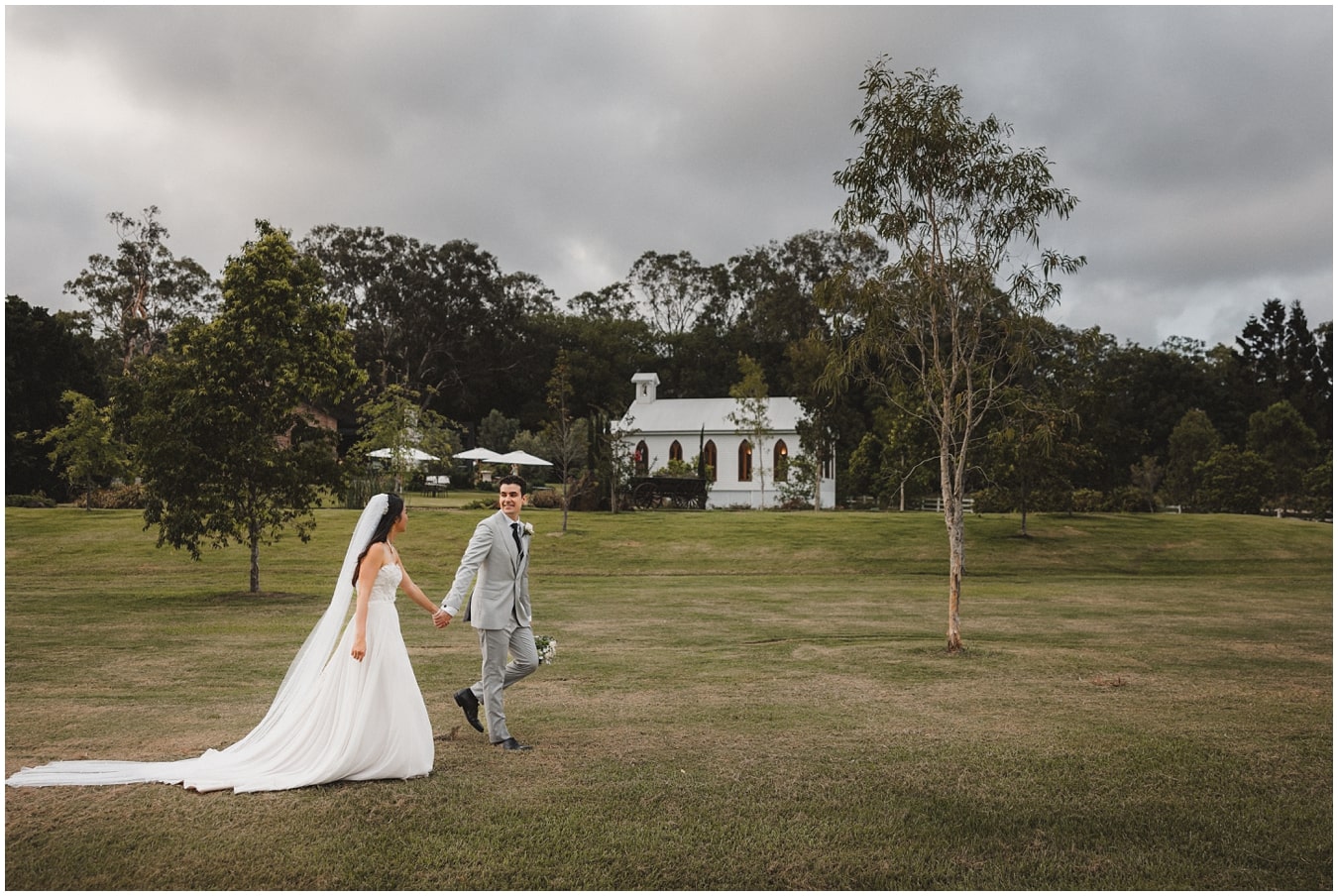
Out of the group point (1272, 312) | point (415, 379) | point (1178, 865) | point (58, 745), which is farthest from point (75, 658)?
point (1272, 312)

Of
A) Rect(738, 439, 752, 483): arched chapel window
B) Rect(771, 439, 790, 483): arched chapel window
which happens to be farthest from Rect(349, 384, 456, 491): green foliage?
Rect(771, 439, 790, 483): arched chapel window

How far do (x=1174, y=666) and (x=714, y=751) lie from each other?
729cm

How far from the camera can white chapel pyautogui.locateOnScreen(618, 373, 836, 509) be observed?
54938 millimetres

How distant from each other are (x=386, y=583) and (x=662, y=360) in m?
71.9

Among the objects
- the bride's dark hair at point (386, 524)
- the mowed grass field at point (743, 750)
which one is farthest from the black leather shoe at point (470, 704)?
the bride's dark hair at point (386, 524)

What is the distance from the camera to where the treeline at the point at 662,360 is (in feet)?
158

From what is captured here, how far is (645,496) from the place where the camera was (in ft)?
144

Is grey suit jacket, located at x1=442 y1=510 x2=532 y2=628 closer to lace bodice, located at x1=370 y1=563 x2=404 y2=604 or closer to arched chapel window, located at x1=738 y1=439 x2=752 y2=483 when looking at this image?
lace bodice, located at x1=370 y1=563 x2=404 y2=604

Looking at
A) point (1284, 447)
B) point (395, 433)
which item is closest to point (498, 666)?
point (395, 433)

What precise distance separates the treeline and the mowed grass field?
2740cm

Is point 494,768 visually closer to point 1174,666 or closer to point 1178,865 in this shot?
point 1178,865

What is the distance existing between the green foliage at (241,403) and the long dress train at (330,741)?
1345 centimetres

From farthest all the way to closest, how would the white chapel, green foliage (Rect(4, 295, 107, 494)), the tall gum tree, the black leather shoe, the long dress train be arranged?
the white chapel → green foliage (Rect(4, 295, 107, 494)) → the tall gum tree → the black leather shoe → the long dress train

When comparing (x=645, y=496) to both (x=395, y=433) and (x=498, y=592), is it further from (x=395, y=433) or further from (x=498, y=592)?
(x=498, y=592)
